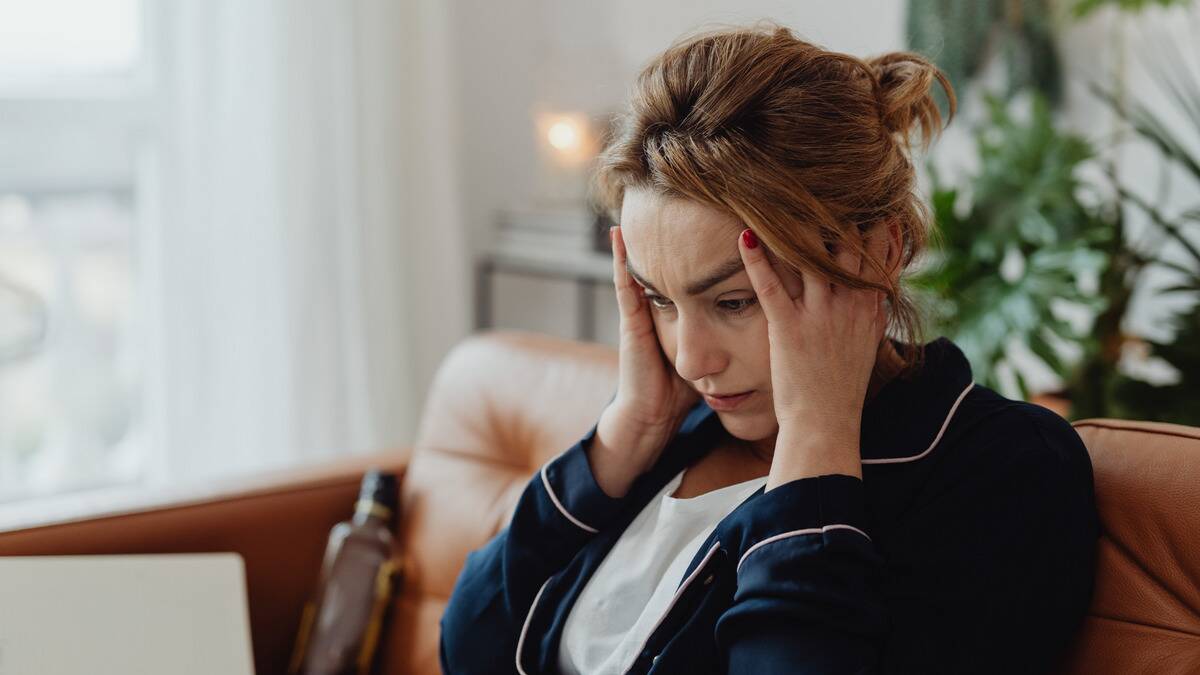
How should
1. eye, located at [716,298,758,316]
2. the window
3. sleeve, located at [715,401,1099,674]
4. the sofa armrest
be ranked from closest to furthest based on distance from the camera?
sleeve, located at [715,401,1099,674] → eye, located at [716,298,758,316] → the sofa armrest → the window

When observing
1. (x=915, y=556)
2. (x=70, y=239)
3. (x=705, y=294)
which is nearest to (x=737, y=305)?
(x=705, y=294)

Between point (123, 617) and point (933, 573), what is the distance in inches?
32.2

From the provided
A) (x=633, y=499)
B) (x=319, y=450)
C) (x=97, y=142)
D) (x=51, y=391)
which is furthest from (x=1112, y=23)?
(x=51, y=391)

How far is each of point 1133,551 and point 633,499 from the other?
0.48 m

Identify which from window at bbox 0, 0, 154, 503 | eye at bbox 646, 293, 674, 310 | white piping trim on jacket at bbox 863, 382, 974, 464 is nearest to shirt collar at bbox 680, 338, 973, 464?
white piping trim on jacket at bbox 863, 382, 974, 464

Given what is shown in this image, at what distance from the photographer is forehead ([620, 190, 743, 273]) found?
0.97 m

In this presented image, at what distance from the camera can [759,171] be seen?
3.10ft

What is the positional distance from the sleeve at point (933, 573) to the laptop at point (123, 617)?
54cm

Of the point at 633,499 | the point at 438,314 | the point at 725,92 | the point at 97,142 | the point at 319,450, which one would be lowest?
the point at 319,450

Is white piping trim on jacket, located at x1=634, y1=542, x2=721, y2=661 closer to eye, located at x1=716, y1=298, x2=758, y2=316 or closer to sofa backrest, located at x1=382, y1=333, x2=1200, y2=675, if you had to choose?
eye, located at x1=716, y1=298, x2=758, y2=316

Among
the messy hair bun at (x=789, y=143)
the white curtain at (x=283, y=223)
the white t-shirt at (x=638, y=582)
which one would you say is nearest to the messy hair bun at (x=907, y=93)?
the messy hair bun at (x=789, y=143)

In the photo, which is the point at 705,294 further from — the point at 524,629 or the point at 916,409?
the point at 524,629

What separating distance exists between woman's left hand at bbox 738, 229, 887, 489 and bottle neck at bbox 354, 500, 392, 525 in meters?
0.78

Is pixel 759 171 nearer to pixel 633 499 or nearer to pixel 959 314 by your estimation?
pixel 633 499
